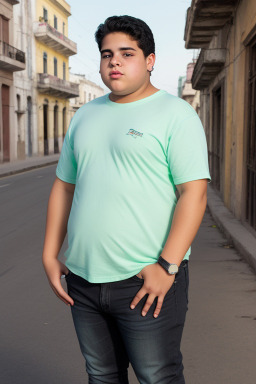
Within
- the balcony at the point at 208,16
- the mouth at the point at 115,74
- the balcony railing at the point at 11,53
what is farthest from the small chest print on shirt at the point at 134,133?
the balcony railing at the point at 11,53

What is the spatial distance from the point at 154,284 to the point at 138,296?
0.07 meters

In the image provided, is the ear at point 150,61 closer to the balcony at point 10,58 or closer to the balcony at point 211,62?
the balcony at point 211,62

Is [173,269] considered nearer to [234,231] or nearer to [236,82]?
[234,231]

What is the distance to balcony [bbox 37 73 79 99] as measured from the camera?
34.0 metres

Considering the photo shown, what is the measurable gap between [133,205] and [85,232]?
210 mm

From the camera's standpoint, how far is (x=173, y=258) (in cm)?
159

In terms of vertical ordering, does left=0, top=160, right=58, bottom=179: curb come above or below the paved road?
above

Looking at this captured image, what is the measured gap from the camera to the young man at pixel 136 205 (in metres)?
1.61

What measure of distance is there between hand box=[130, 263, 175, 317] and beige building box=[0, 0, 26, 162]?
2464 cm

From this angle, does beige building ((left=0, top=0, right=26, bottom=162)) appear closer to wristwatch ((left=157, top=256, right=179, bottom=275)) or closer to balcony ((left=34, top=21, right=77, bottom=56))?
balcony ((left=34, top=21, right=77, bottom=56))

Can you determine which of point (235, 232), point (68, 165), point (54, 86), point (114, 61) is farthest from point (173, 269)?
point (54, 86)

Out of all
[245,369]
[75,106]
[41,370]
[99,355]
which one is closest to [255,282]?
[245,369]

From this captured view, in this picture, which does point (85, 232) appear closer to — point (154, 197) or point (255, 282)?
point (154, 197)

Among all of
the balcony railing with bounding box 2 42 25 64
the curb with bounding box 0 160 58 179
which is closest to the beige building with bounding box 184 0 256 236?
the curb with bounding box 0 160 58 179
